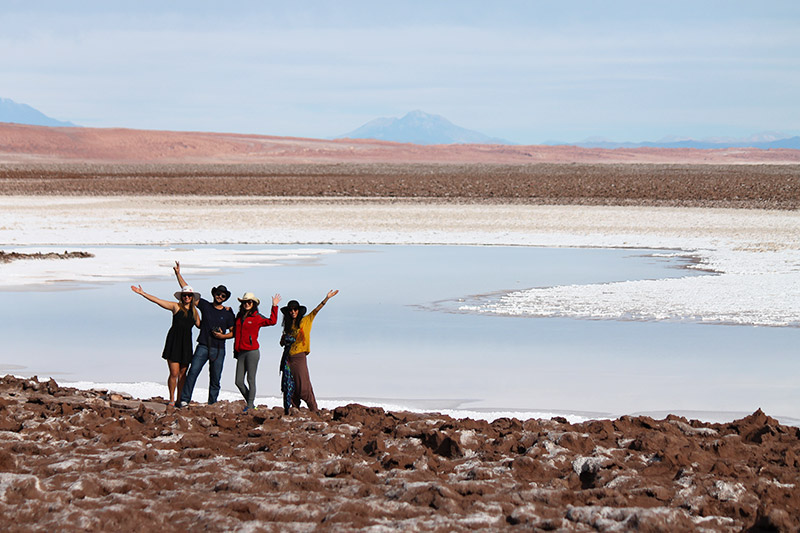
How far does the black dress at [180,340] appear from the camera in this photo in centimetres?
780

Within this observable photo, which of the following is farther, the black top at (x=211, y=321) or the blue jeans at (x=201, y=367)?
the blue jeans at (x=201, y=367)

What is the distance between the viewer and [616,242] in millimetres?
22484

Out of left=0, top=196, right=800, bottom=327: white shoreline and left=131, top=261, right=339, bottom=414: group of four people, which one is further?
left=0, top=196, right=800, bottom=327: white shoreline

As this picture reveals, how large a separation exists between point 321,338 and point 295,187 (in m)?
37.4

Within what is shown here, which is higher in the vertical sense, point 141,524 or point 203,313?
point 203,313

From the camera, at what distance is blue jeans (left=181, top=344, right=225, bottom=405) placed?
25.4 feet

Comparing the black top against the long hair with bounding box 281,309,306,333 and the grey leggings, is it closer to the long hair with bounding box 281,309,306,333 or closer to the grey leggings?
the grey leggings

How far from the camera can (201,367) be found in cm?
779

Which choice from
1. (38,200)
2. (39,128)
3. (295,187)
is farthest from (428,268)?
(39,128)

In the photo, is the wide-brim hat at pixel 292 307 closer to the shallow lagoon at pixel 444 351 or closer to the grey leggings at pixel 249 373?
the grey leggings at pixel 249 373

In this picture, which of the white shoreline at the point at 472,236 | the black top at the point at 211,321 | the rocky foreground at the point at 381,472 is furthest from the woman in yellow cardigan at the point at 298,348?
the white shoreline at the point at 472,236

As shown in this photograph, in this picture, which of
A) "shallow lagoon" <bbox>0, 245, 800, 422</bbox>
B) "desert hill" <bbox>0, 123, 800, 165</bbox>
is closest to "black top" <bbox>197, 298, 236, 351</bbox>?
"shallow lagoon" <bbox>0, 245, 800, 422</bbox>

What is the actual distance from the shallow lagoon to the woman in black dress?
2.04 feet

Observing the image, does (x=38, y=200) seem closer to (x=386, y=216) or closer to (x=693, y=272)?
(x=386, y=216)
